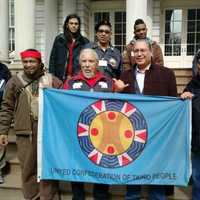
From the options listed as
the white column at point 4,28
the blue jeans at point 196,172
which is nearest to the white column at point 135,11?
the white column at point 4,28

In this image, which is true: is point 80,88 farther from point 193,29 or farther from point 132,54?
point 193,29

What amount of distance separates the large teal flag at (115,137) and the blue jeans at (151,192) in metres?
0.07

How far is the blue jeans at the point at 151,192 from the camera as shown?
4.39 m

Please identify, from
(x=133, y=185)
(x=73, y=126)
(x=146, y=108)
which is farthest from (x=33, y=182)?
(x=146, y=108)

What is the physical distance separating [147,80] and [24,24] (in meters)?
8.35

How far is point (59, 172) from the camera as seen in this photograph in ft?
14.9

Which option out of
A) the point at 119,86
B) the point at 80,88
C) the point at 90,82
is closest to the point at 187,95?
the point at 119,86

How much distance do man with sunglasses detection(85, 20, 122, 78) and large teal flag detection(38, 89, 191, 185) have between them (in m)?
0.87

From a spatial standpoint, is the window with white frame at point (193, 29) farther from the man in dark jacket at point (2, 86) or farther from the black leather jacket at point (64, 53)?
the man in dark jacket at point (2, 86)

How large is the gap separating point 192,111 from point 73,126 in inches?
49.9

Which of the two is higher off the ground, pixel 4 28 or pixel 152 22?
pixel 152 22

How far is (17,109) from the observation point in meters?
4.55

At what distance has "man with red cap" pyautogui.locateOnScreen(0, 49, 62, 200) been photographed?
14.8 feet

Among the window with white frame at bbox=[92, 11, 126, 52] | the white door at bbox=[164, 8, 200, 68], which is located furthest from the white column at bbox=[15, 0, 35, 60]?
the white door at bbox=[164, 8, 200, 68]
